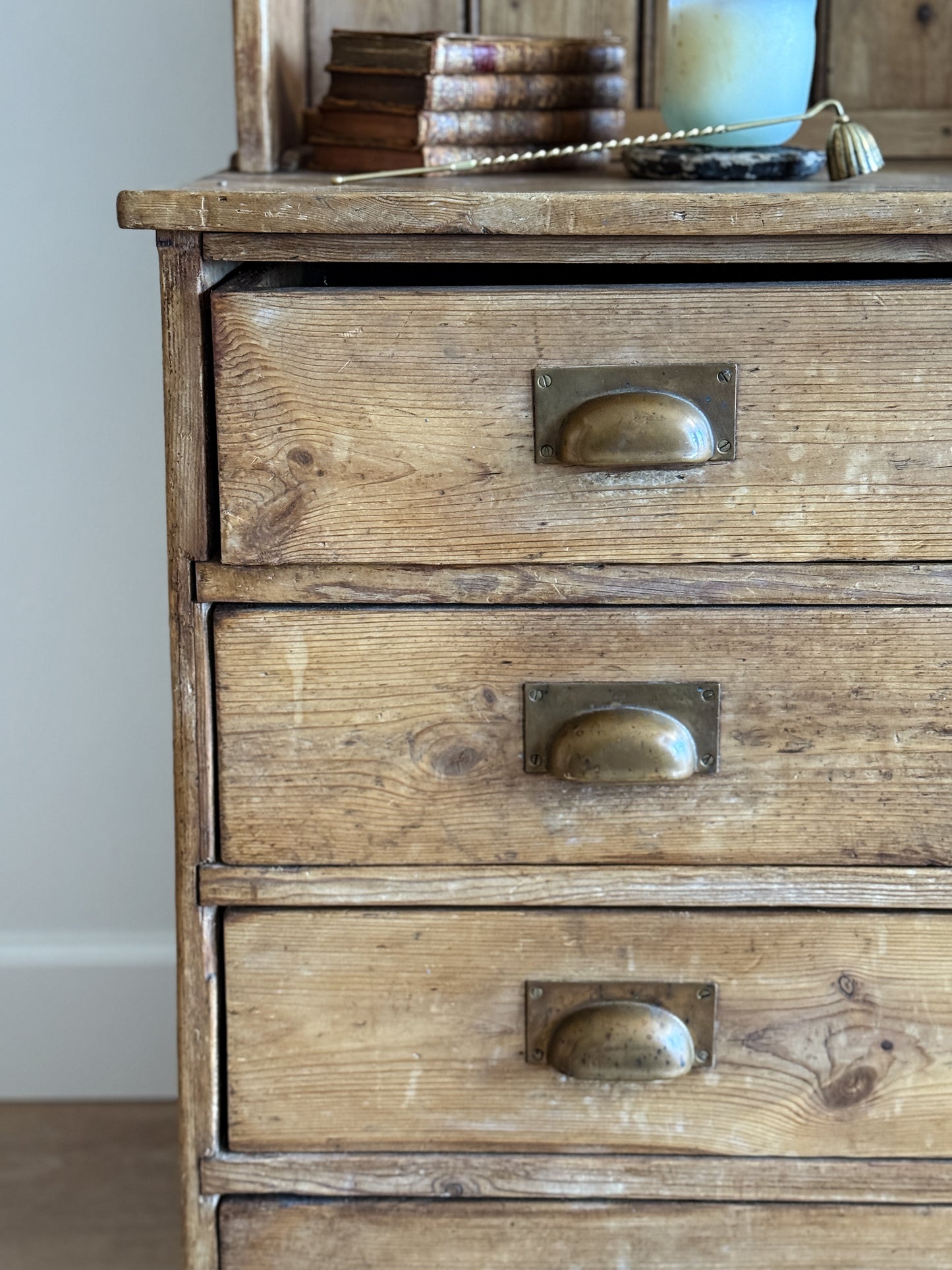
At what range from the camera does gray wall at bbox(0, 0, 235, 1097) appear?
48.9 inches

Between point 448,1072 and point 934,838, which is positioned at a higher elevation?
point 934,838

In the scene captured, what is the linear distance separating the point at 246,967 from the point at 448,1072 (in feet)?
0.49

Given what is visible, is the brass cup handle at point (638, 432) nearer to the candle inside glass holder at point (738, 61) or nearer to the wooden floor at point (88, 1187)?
the candle inside glass holder at point (738, 61)

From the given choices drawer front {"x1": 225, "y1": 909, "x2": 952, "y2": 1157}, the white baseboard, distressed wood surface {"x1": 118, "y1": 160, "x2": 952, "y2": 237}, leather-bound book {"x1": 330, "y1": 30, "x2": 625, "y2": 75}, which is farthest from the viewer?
the white baseboard

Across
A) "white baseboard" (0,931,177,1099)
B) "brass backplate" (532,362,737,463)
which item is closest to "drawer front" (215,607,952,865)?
"brass backplate" (532,362,737,463)

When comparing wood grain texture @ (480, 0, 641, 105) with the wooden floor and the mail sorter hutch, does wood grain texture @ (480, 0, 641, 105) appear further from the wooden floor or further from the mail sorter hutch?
the wooden floor

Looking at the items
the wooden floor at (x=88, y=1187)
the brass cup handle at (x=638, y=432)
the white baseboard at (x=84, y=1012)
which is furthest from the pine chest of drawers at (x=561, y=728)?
the white baseboard at (x=84, y=1012)

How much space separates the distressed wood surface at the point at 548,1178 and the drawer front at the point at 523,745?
0.21 metres

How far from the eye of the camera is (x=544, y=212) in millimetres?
703

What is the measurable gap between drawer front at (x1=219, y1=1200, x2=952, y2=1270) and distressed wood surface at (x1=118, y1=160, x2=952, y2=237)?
628 mm

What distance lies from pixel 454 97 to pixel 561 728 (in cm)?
49

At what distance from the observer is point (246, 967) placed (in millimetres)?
812

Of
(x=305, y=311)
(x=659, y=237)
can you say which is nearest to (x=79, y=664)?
(x=305, y=311)

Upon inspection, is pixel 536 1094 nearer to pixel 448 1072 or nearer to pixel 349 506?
pixel 448 1072
